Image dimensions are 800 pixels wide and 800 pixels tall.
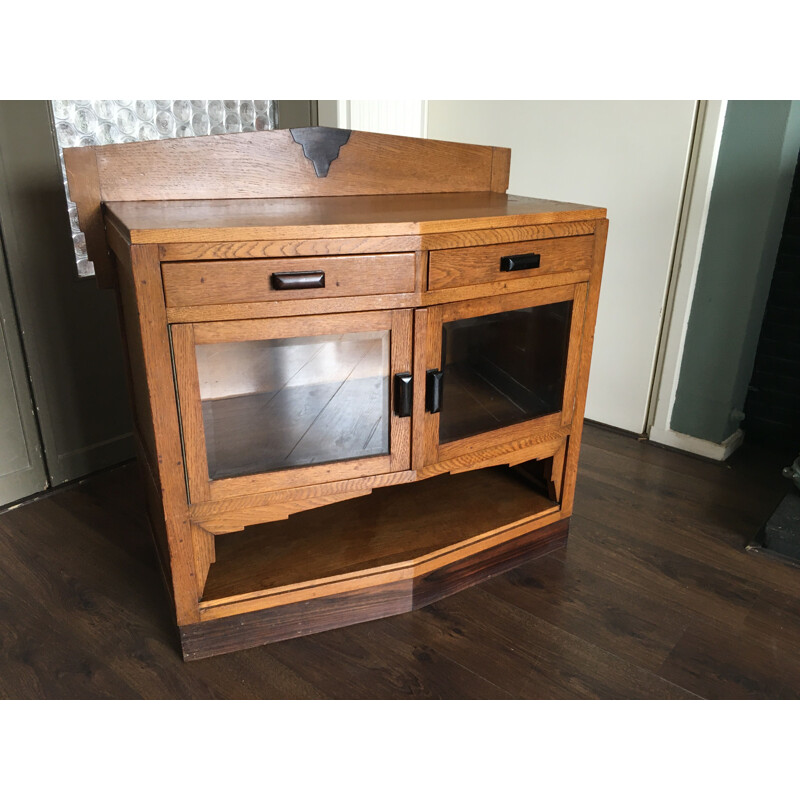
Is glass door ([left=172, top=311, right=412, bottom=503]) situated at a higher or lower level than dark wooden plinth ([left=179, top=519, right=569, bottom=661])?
higher

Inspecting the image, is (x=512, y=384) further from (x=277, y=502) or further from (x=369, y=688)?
(x=369, y=688)

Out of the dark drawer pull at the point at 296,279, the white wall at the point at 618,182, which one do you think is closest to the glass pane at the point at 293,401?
the dark drawer pull at the point at 296,279

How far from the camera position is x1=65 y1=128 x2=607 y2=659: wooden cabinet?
4.15ft

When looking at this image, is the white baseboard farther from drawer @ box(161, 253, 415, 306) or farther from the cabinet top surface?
drawer @ box(161, 253, 415, 306)

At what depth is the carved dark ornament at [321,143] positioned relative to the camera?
5.27 feet

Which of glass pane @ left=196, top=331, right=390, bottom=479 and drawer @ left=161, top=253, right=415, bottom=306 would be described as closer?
drawer @ left=161, top=253, right=415, bottom=306

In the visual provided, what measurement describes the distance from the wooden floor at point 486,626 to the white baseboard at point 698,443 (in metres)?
0.31

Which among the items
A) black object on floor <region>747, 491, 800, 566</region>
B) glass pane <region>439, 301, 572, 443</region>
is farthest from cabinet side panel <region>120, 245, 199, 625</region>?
black object on floor <region>747, 491, 800, 566</region>

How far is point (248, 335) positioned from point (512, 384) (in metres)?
0.65

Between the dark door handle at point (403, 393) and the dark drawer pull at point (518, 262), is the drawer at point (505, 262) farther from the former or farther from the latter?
the dark door handle at point (403, 393)

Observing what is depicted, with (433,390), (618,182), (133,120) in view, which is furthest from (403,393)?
(618,182)

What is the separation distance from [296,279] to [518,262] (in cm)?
48

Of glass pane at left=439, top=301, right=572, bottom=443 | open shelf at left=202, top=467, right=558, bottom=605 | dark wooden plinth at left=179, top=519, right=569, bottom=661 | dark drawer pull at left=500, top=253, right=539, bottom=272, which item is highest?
dark drawer pull at left=500, top=253, right=539, bottom=272

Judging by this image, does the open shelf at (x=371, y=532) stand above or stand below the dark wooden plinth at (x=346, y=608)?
above
